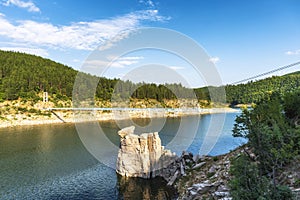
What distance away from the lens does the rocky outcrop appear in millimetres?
29469

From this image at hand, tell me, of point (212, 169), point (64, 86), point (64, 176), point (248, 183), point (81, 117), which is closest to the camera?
point (248, 183)

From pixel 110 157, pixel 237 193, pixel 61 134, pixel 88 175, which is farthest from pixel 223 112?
pixel 237 193

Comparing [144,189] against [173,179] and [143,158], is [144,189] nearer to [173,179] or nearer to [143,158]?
[173,179]

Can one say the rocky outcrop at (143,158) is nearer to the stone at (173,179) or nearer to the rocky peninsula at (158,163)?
the rocky peninsula at (158,163)

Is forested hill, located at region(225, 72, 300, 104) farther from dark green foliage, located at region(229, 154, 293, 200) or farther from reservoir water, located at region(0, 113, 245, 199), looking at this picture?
dark green foliage, located at region(229, 154, 293, 200)

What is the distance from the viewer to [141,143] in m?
30.1

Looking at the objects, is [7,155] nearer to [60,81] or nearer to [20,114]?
[20,114]

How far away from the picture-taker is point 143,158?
2955cm

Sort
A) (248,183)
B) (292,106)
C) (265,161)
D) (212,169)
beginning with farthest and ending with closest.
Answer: (212,169)
(292,106)
(265,161)
(248,183)

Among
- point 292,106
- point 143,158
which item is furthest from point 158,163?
point 292,106

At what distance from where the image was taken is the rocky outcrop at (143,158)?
96.7 ft

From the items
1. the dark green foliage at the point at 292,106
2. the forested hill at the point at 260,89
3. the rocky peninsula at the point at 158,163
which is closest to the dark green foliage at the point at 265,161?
the dark green foliage at the point at 292,106

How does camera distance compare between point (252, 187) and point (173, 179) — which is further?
point (173, 179)

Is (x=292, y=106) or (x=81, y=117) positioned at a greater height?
(x=292, y=106)
